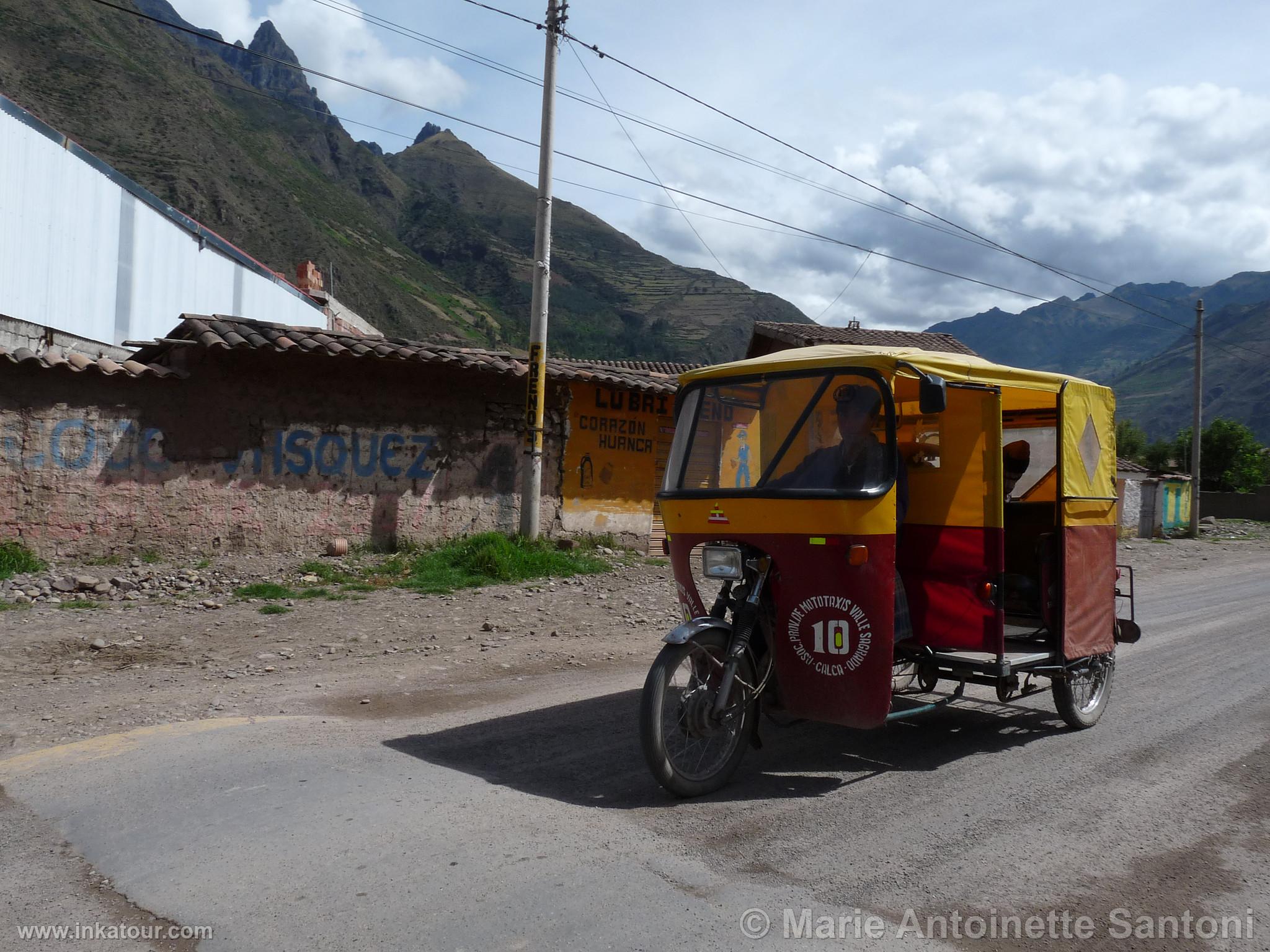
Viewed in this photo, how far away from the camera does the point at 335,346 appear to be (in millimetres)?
11406

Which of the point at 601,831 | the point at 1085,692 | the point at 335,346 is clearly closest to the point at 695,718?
the point at 601,831

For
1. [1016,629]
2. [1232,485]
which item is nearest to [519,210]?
[1232,485]

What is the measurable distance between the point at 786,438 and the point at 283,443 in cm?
854

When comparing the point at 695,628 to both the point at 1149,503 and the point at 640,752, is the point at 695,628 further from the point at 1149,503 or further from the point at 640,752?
the point at 1149,503

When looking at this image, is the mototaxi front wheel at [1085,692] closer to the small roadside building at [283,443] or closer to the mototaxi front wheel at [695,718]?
the mototaxi front wheel at [695,718]

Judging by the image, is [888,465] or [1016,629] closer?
[888,465]

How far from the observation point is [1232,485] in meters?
47.8

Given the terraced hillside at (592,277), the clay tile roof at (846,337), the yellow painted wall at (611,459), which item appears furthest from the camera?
the terraced hillside at (592,277)

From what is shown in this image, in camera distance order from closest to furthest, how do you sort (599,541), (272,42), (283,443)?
(283,443), (599,541), (272,42)

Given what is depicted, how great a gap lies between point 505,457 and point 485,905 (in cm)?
1051

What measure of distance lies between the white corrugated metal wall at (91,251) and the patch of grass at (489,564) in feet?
27.7

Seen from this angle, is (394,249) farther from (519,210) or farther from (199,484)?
(199,484)

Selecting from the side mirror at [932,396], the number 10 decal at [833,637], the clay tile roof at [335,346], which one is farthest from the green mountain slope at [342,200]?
the number 10 decal at [833,637]

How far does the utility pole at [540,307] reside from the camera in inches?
498
